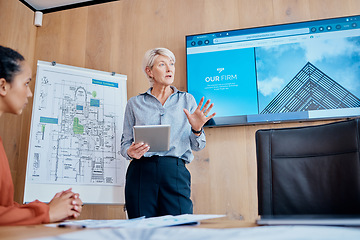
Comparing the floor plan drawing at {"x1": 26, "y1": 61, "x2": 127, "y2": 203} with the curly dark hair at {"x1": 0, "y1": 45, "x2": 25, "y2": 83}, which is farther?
the floor plan drawing at {"x1": 26, "y1": 61, "x2": 127, "y2": 203}

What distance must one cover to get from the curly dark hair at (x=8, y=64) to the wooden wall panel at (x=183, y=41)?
5.69ft

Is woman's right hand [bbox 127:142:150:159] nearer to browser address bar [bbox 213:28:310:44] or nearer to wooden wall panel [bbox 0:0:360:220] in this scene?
wooden wall panel [bbox 0:0:360:220]

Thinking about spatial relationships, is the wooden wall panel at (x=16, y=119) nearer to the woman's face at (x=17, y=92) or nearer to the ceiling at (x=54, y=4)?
the ceiling at (x=54, y=4)

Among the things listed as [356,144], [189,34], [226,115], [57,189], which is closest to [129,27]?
[189,34]

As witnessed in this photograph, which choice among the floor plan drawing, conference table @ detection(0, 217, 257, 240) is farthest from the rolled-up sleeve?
conference table @ detection(0, 217, 257, 240)

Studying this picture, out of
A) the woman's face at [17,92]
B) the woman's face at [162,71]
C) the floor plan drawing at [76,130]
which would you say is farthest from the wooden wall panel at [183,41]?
the woman's face at [17,92]

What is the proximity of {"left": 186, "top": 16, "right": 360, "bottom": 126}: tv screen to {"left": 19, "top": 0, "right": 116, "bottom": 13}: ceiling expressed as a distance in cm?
128

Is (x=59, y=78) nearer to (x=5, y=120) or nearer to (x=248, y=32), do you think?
(x=5, y=120)

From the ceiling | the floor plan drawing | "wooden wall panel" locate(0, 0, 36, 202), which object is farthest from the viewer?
the ceiling

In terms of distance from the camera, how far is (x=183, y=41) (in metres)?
3.10

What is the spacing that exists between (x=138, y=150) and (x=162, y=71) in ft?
1.92

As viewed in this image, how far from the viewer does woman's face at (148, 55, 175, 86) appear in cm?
220

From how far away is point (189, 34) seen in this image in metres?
3.10

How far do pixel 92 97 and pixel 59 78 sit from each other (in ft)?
1.03
